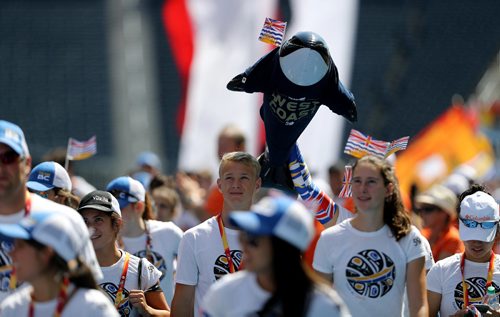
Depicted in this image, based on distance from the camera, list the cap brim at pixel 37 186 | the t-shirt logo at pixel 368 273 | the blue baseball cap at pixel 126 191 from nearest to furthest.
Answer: the t-shirt logo at pixel 368 273 < the cap brim at pixel 37 186 < the blue baseball cap at pixel 126 191

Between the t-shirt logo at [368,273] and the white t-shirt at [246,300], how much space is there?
130cm

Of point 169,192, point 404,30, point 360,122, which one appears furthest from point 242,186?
point 404,30

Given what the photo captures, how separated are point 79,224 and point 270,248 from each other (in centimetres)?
75

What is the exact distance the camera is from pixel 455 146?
45.6ft

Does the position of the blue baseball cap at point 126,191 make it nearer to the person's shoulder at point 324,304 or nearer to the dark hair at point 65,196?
the dark hair at point 65,196

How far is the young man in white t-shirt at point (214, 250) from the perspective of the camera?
5820mm

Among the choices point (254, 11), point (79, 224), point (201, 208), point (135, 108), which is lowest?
point (135, 108)

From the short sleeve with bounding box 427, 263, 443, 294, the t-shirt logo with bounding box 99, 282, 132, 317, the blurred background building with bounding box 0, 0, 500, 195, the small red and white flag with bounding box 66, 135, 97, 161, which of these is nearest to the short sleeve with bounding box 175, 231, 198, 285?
the t-shirt logo with bounding box 99, 282, 132, 317

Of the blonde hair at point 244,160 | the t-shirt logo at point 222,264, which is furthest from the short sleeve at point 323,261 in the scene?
the blonde hair at point 244,160

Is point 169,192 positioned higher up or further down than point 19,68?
higher up

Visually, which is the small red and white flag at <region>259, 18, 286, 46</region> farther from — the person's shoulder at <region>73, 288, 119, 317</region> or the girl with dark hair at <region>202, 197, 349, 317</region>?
the person's shoulder at <region>73, 288, 119, 317</region>

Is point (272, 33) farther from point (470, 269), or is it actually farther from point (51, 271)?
point (51, 271)

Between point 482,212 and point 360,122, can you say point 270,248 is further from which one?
point 360,122

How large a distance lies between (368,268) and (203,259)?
3.00ft
